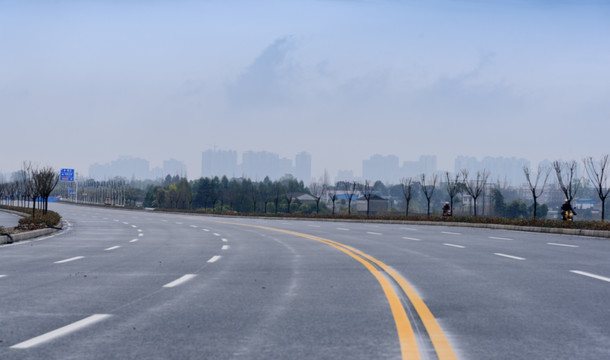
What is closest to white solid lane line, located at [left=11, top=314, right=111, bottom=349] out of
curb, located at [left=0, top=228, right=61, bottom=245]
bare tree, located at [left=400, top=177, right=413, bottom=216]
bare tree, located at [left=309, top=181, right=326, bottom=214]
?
curb, located at [left=0, top=228, right=61, bottom=245]

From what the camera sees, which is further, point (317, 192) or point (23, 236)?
point (317, 192)

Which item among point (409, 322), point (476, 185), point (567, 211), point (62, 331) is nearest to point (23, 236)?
point (62, 331)

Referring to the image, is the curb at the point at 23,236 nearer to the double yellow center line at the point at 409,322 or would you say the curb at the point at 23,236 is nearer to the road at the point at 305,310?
the road at the point at 305,310

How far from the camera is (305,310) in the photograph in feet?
25.4

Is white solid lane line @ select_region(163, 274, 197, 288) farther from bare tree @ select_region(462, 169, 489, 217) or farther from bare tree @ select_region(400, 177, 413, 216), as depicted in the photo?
bare tree @ select_region(400, 177, 413, 216)

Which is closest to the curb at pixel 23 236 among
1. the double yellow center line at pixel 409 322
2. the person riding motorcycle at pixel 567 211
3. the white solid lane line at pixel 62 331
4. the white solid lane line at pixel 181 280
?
the white solid lane line at pixel 181 280

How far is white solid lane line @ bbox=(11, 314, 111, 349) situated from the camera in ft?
19.0

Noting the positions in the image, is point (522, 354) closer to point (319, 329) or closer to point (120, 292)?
point (319, 329)

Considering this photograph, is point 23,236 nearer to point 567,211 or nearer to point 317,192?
point 567,211

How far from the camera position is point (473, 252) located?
1798 cm

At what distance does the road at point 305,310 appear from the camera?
567cm

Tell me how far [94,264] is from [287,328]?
8.66m

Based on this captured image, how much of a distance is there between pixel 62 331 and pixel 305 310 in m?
2.61

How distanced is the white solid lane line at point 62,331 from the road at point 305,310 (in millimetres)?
12
